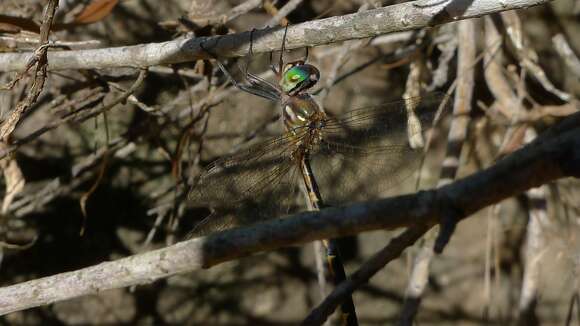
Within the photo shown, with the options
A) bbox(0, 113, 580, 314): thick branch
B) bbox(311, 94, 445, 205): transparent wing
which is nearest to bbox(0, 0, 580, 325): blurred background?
bbox(311, 94, 445, 205): transparent wing

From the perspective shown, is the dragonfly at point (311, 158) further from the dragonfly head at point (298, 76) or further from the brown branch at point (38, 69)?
the brown branch at point (38, 69)

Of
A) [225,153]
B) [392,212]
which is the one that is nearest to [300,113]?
[225,153]

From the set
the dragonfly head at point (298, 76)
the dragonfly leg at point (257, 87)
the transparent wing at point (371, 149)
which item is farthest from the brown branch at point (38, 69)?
the transparent wing at point (371, 149)

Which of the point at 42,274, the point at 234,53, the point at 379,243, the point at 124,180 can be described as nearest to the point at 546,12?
the point at 379,243

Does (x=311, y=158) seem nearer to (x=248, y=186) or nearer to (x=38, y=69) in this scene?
(x=248, y=186)

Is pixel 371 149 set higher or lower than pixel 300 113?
lower
